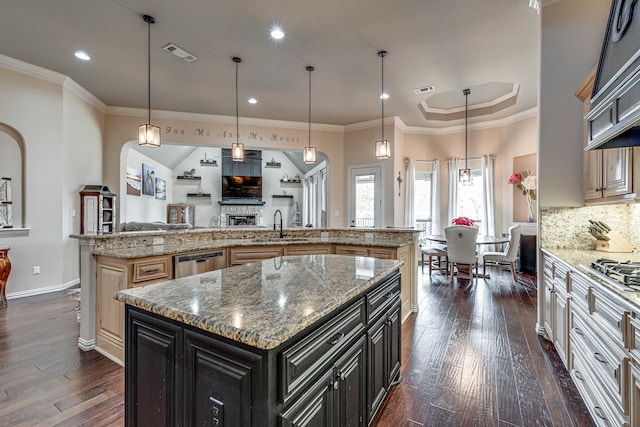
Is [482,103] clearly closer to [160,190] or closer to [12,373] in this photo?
[12,373]

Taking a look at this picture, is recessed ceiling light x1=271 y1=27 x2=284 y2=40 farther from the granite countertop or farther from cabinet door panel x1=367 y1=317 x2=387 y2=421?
cabinet door panel x1=367 y1=317 x2=387 y2=421

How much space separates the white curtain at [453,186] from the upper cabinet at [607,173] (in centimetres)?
405

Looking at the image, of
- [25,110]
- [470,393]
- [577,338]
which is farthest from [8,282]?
[577,338]

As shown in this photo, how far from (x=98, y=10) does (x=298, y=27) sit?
2.04m

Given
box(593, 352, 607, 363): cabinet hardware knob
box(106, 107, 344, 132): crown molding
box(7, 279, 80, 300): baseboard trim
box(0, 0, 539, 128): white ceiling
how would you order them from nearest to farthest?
box(593, 352, 607, 363): cabinet hardware knob, box(0, 0, 539, 128): white ceiling, box(7, 279, 80, 300): baseboard trim, box(106, 107, 344, 132): crown molding

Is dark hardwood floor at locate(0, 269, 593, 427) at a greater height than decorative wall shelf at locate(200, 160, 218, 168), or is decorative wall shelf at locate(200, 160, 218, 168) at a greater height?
decorative wall shelf at locate(200, 160, 218, 168)

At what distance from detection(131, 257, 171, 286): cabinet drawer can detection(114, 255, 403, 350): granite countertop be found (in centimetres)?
120

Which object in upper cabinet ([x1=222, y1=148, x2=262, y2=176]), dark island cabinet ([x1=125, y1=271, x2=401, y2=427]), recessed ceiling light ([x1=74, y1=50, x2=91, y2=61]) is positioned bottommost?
dark island cabinet ([x1=125, y1=271, x2=401, y2=427])

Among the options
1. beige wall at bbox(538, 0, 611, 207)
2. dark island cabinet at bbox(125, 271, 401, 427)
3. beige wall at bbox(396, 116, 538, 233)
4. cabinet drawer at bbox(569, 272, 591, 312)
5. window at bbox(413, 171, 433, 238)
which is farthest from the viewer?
window at bbox(413, 171, 433, 238)

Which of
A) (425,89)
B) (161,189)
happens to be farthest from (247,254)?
(161,189)

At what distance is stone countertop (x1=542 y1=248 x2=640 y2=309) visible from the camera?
4.48 ft

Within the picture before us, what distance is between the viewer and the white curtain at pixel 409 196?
22.5 feet

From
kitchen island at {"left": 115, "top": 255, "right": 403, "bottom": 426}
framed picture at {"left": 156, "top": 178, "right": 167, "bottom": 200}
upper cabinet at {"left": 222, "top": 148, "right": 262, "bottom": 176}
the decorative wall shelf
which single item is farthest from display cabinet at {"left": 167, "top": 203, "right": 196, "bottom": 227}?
kitchen island at {"left": 115, "top": 255, "right": 403, "bottom": 426}

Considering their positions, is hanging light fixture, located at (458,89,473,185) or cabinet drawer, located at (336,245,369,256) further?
hanging light fixture, located at (458,89,473,185)
